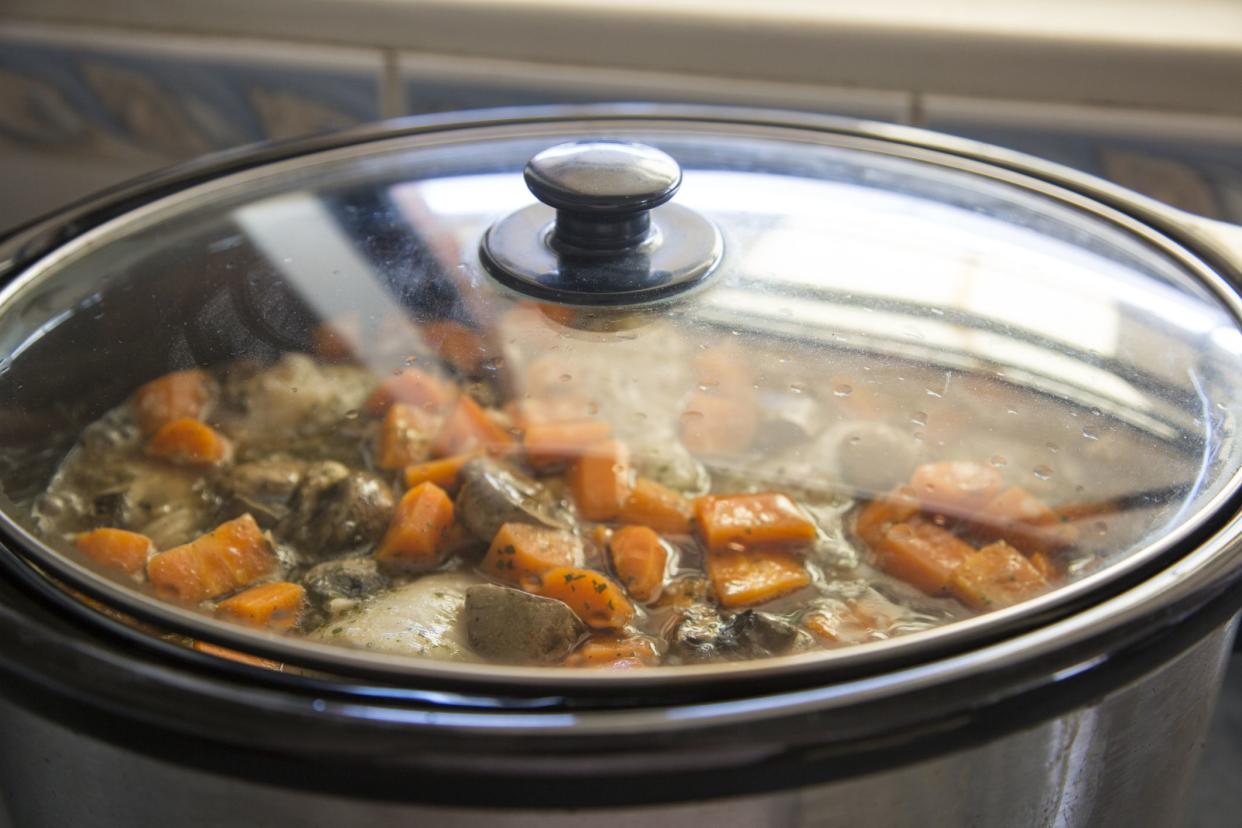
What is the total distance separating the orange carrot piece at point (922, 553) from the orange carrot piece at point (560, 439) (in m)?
0.24

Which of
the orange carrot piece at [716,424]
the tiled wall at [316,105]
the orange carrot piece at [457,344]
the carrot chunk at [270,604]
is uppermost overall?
the tiled wall at [316,105]

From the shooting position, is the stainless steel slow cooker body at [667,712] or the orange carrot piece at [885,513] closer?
the stainless steel slow cooker body at [667,712]

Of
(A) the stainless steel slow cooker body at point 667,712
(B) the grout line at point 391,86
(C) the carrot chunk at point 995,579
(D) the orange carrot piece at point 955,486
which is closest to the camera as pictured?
(A) the stainless steel slow cooker body at point 667,712

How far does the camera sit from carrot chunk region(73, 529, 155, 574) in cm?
91

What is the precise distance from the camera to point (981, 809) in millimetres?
824

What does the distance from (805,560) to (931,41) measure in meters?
1.68

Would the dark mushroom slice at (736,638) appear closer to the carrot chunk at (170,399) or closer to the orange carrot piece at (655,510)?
the orange carrot piece at (655,510)

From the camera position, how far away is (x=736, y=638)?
860 millimetres

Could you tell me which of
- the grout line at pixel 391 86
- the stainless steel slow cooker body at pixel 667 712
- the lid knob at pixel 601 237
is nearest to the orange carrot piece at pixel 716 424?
the lid knob at pixel 601 237

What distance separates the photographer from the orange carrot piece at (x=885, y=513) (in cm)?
95

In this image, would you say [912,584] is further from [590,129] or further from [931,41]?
[931,41]

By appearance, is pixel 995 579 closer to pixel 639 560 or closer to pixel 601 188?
pixel 639 560

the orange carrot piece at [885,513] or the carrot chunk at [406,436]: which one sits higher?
the carrot chunk at [406,436]

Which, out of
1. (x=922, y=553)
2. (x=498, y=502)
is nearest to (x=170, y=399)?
(x=498, y=502)
